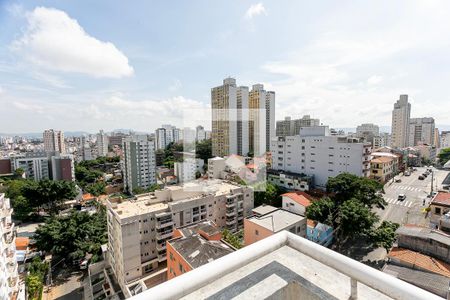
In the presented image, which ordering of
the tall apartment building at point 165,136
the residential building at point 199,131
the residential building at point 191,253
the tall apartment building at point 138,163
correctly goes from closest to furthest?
1. the residential building at point 191,253
2. the residential building at point 199,131
3. the tall apartment building at point 138,163
4. the tall apartment building at point 165,136

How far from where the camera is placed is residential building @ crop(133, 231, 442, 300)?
3.84 ft

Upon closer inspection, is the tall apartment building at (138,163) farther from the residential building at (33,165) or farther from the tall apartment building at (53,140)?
the tall apartment building at (53,140)

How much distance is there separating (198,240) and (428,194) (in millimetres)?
14801

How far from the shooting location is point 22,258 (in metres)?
9.91

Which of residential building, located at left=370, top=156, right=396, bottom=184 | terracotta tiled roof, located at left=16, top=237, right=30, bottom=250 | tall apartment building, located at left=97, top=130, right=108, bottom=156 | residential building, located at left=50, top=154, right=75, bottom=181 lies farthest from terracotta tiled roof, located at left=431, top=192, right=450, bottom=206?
tall apartment building, located at left=97, top=130, right=108, bottom=156

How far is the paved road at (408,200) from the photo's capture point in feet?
34.1

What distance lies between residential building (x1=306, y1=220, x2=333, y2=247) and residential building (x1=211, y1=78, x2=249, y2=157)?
13.0 m

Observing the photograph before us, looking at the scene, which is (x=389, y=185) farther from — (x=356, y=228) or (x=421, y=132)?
(x=421, y=132)

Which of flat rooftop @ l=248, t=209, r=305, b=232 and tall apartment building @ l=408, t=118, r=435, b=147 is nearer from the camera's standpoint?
flat rooftop @ l=248, t=209, r=305, b=232

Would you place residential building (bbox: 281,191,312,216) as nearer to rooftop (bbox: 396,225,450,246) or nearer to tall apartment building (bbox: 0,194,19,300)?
rooftop (bbox: 396,225,450,246)

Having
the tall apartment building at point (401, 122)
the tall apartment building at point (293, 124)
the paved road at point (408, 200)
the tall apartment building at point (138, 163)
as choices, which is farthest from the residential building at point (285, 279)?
the tall apartment building at point (401, 122)

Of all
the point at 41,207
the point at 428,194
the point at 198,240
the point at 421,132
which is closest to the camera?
the point at 198,240

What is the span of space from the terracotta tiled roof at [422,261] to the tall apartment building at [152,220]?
661 cm

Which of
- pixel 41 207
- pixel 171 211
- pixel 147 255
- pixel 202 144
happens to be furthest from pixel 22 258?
pixel 202 144
